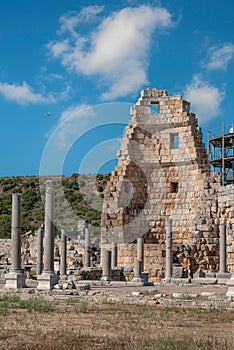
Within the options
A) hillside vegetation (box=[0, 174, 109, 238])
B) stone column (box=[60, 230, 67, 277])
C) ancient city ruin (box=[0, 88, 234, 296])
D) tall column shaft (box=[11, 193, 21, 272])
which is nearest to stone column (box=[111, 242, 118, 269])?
ancient city ruin (box=[0, 88, 234, 296])

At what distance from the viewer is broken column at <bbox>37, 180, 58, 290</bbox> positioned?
859 inches

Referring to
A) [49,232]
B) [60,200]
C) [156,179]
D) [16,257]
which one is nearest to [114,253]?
[156,179]

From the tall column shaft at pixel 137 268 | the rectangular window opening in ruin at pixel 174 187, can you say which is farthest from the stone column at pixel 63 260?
the rectangular window opening in ruin at pixel 174 187

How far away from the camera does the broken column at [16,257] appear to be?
22.0 m

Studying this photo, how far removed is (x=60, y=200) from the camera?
79.1 meters

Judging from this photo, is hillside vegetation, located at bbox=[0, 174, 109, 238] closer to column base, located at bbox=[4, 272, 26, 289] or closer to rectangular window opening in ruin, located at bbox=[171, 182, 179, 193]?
rectangular window opening in ruin, located at bbox=[171, 182, 179, 193]

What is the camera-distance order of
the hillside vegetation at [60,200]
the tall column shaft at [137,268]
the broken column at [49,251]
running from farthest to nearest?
the hillside vegetation at [60,200] → the tall column shaft at [137,268] → the broken column at [49,251]

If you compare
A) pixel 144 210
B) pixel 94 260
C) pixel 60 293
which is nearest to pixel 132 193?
pixel 144 210

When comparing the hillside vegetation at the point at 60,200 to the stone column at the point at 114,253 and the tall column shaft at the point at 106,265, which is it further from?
the tall column shaft at the point at 106,265

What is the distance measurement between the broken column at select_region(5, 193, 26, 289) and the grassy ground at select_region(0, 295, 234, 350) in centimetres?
353

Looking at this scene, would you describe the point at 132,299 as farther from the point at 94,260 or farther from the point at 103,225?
the point at 94,260

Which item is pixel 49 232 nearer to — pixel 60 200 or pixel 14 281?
pixel 14 281

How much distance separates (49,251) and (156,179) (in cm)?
1416

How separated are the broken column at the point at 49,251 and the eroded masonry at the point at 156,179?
1106cm
